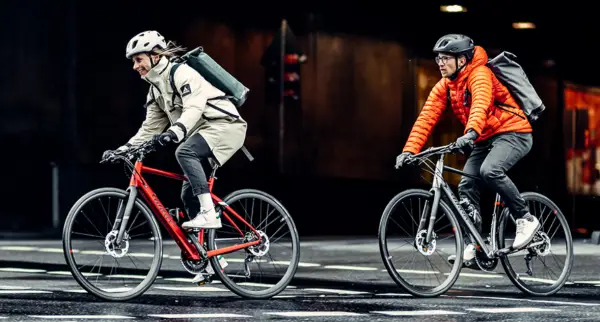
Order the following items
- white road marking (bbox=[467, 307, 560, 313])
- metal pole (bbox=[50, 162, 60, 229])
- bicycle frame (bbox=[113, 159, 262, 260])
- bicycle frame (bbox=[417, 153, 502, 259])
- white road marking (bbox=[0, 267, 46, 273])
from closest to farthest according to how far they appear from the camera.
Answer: white road marking (bbox=[467, 307, 560, 313]), bicycle frame (bbox=[113, 159, 262, 260]), bicycle frame (bbox=[417, 153, 502, 259]), white road marking (bbox=[0, 267, 46, 273]), metal pole (bbox=[50, 162, 60, 229])

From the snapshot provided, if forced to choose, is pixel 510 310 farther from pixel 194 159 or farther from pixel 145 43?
pixel 145 43

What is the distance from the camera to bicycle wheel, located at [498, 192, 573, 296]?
9.97 meters

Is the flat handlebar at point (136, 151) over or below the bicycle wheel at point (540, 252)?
over

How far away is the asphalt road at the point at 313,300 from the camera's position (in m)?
8.39

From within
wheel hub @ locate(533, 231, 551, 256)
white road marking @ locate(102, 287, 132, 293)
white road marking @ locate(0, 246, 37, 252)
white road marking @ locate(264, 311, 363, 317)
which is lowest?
white road marking @ locate(0, 246, 37, 252)

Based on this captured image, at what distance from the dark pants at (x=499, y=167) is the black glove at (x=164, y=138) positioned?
2150 millimetres

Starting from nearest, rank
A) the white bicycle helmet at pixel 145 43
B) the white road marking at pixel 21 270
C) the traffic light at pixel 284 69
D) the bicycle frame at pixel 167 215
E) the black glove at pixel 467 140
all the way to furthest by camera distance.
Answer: the bicycle frame at pixel 167 215
the white bicycle helmet at pixel 145 43
the black glove at pixel 467 140
the white road marking at pixel 21 270
the traffic light at pixel 284 69

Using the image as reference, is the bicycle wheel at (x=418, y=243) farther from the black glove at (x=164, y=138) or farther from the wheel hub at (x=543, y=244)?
the black glove at (x=164, y=138)

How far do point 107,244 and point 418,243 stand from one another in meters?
2.08

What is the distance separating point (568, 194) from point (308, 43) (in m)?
4.05

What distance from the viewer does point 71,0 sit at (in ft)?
58.4

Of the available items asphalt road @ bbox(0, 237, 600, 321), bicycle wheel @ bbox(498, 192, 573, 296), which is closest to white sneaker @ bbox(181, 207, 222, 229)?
asphalt road @ bbox(0, 237, 600, 321)

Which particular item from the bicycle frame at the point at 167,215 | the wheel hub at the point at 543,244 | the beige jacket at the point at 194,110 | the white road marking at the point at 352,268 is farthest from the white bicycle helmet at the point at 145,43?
the white road marking at the point at 352,268

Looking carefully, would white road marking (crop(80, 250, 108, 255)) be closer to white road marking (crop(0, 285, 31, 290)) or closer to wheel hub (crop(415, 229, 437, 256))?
white road marking (crop(0, 285, 31, 290))
